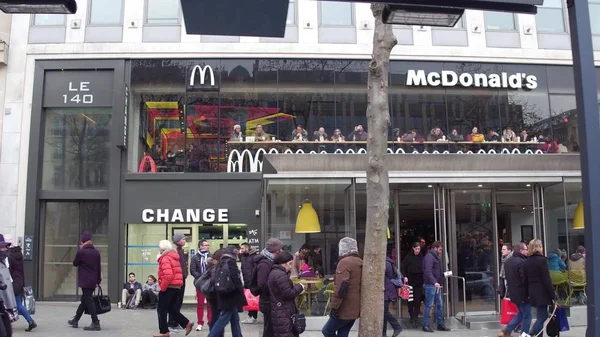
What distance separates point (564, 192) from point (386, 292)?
5088mm

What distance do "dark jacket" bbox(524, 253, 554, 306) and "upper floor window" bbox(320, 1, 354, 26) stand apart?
10617mm

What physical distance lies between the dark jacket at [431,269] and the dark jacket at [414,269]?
366mm

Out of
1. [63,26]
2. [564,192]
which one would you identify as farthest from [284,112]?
[564,192]

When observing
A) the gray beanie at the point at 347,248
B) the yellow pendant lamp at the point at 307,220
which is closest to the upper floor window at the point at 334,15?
the yellow pendant lamp at the point at 307,220

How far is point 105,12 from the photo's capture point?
17531mm

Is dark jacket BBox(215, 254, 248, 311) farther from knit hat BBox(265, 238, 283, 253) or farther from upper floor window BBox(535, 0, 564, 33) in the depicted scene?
upper floor window BBox(535, 0, 564, 33)

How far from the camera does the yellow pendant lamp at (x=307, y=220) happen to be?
41.7 feet

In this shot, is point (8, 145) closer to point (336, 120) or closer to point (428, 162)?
point (336, 120)

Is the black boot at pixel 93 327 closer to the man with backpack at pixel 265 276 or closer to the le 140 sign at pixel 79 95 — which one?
the man with backpack at pixel 265 276

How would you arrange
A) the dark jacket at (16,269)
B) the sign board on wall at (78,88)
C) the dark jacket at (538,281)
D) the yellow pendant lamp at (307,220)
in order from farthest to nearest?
the sign board on wall at (78,88) < the yellow pendant lamp at (307,220) < the dark jacket at (16,269) < the dark jacket at (538,281)

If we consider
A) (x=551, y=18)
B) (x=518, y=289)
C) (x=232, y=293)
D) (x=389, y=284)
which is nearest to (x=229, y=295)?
(x=232, y=293)

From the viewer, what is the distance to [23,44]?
56.6ft

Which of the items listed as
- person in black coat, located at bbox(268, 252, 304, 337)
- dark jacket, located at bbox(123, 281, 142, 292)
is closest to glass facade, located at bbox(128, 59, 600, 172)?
dark jacket, located at bbox(123, 281, 142, 292)

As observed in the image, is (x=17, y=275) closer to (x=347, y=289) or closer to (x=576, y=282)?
(x=347, y=289)
